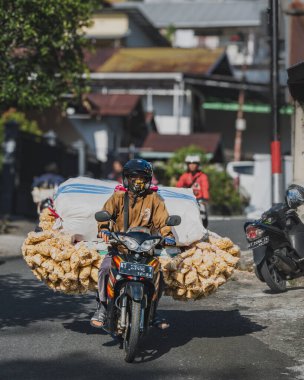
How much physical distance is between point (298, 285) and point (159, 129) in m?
34.1

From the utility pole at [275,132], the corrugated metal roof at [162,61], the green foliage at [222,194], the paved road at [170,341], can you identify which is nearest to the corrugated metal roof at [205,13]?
the corrugated metal roof at [162,61]

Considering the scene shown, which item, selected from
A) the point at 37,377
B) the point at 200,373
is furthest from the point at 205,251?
the point at 37,377

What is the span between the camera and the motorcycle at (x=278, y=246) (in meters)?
12.2

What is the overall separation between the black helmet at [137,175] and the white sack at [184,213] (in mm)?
731

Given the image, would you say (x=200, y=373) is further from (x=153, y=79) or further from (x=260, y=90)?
(x=260, y=90)

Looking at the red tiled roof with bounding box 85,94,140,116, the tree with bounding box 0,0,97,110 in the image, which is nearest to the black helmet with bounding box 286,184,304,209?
the tree with bounding box 0,0,97,110

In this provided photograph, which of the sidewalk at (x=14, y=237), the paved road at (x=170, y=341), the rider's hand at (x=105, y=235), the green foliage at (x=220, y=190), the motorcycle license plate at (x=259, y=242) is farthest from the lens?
the green foliage at (x=220, y=190)

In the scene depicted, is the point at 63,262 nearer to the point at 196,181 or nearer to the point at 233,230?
the point at 196,181

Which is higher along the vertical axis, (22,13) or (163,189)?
(22,13)

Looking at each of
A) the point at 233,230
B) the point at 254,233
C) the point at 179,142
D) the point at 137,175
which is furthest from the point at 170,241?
the point at 179,142

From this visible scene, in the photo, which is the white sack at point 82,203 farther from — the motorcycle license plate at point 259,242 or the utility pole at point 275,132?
the utility pole at point 275,132

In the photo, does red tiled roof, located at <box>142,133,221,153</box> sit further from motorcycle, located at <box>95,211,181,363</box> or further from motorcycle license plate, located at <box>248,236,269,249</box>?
motorcycle, located at <box>95,211,181,363</box>

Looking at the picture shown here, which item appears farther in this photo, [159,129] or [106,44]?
[106,44]

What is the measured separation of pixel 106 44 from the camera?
53.8 meters
